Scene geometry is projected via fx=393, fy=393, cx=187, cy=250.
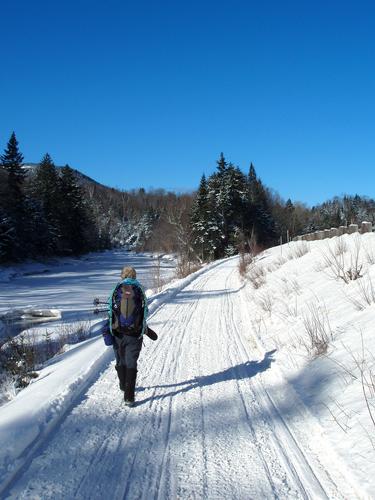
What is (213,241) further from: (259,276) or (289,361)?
(289,361)

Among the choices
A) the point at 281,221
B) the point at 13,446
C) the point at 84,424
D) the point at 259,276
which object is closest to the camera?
the point at 13,446

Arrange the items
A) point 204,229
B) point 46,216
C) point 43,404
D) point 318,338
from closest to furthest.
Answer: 1. point 43,404
2. point 318,338
3. point 204,229
4. point 46,216

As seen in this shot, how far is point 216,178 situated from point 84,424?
46.5m

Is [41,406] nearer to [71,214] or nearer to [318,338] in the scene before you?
[318,338]

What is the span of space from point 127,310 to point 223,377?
2.05 metres

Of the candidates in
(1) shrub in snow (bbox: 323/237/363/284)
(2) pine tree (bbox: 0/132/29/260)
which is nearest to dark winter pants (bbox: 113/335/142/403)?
(1) shrub in snow (bbox: 323/237/363/284)

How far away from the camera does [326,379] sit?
4.76m

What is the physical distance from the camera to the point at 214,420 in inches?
176

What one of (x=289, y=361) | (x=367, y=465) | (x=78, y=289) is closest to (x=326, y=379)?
(x=289, y=361)

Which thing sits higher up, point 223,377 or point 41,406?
point 41,406

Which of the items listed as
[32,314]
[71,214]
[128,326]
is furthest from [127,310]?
[71,214]

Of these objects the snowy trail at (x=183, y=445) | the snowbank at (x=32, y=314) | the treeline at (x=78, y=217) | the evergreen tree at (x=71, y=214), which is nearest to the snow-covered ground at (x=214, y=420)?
the snowy trail at (x=183, y=445)

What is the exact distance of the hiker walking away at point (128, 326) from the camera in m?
4.95

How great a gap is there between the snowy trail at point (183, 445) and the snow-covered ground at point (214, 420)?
1 centimetres
